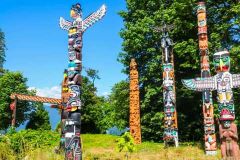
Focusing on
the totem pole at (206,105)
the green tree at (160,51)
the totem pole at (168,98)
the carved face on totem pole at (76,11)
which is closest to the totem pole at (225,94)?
the totem pole at (206,105)

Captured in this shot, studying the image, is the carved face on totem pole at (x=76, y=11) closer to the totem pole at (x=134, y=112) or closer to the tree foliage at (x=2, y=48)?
the totem pole at (x=134, y=112)

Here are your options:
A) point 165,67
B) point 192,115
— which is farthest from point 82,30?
point 192,115

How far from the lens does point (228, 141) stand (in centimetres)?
1104

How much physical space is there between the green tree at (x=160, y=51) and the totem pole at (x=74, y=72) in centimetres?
1037

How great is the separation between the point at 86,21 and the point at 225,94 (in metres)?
6.12

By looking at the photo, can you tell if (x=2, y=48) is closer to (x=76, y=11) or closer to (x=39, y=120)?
(x=39, y=120)

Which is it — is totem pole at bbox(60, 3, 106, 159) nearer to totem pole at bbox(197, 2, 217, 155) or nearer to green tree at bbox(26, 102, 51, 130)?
totem pole at bbox(197, 2, 217, 155)

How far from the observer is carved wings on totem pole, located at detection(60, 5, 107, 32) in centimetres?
1327

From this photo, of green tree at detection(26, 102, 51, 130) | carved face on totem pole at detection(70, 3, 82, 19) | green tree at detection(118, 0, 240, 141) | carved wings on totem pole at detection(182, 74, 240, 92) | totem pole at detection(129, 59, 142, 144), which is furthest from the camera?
green tree at detection(26, 102, 51, 130)

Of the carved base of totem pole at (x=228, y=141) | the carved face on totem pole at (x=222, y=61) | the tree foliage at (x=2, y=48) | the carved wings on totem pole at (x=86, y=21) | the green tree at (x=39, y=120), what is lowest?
the carved base of totem pole at (x=228, y=141)

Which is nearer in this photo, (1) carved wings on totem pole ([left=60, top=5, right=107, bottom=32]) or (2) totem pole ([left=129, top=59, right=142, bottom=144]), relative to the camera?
(1) carved wings on totem pole ([left=60, top=5, right=107, bottom=32])

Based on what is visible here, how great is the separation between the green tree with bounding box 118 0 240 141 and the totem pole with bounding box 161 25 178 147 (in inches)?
129

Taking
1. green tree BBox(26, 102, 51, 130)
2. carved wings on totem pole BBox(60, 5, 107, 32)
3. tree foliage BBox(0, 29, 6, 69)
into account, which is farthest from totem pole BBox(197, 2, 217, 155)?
tree foliage BBox(0, 29, 6, 69)

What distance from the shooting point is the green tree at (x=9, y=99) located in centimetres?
3550
